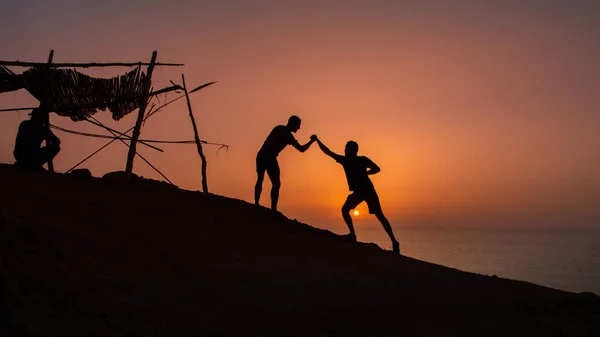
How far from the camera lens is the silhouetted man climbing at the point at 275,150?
31.7ft

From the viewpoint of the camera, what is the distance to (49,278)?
523 centimetres

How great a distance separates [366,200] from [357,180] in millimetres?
369

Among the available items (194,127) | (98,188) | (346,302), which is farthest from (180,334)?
(194,127)

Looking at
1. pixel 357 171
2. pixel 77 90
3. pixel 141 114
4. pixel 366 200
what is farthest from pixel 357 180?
pixel 77 90

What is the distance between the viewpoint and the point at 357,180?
32.0ft

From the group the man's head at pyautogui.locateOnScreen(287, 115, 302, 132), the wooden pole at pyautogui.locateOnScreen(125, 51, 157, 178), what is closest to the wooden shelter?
the wooden pole at pyautogui.locateOnScreen(125, 51, 157, 178)

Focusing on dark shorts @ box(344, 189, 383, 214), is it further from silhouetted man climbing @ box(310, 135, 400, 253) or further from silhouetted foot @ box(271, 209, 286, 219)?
silhouetted foot @ box(271, 209, 286, 219)

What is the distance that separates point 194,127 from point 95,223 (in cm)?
436

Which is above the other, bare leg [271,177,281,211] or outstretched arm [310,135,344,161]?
outstretched arm [310,135,344,161]

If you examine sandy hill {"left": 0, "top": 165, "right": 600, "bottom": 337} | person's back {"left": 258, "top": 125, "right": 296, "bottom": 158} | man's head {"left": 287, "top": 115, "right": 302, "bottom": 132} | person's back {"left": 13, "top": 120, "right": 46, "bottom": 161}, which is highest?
man's head {"left": 287, "top": 115, "right": 302, "bottom": 132}

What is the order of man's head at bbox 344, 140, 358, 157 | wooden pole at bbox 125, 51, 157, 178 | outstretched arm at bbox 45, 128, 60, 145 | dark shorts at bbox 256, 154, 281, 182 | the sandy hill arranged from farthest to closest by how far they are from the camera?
wooden pole at bbox 125, 51, 157, 178, outstretched arm at bbox 45, 128, 60, 145, man's head at bbox 344, 140, 358, 157, dark shorts at bbox 256, 154, 281, 182, the sandy hill

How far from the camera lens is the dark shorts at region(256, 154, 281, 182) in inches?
380

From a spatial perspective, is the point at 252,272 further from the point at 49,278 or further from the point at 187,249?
the point at 49,278

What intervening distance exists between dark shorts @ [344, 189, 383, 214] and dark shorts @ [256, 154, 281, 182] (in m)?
1.26
